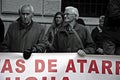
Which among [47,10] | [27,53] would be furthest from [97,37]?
[47,10]

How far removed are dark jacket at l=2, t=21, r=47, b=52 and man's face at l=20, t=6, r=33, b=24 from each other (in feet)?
0.39

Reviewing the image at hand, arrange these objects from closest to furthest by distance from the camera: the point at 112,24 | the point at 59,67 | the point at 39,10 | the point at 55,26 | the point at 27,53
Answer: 1. the point at 27,53
2. the point at 59,67
3. the point at 112,24
4. the point at 55,26
5. the point at 39,10

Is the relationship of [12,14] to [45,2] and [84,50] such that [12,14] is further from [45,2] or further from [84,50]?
[84,50]

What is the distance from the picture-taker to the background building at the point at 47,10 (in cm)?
1389

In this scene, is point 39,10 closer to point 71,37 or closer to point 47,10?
point 47,10

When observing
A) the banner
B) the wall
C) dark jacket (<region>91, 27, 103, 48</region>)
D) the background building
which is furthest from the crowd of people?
the wall

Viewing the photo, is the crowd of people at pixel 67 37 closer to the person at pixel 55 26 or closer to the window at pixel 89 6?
Answer: the person at pixel 55 26

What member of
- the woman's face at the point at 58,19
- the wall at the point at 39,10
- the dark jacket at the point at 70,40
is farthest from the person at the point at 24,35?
the wall at the point at 39,10

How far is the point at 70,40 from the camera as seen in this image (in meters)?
8.84

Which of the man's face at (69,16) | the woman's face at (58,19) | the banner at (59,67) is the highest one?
the man's face at (69,16)

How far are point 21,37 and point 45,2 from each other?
5.21 metres

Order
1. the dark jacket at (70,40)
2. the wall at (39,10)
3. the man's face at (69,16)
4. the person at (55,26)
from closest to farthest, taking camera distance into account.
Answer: the dark jacket at (70,40)
the man's face at (69,16)
the person at (55,26)
the wall at (39,10)

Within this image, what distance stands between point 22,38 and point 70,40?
0.77 m

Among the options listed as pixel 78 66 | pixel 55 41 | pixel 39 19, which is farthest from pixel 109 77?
pixel 39 19
